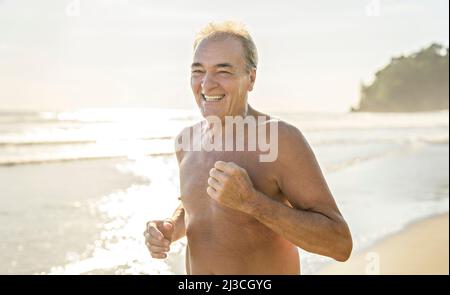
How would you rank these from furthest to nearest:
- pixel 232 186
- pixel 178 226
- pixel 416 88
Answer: pixel 416 88 < pixel 178 226 < pixel 232 186

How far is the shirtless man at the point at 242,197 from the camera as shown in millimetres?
1791

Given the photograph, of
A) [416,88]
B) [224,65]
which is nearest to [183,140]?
[224,65]

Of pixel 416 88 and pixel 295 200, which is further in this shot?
pixel 416 88

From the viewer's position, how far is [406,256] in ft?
22.0

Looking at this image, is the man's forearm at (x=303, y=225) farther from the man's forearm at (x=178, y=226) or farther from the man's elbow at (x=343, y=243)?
the man's forearm at (x=178, y=226)

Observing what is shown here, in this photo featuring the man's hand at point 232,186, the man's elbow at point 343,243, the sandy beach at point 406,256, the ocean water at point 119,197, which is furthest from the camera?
the sandy beach at point 406,256

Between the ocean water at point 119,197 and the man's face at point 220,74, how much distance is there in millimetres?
3729

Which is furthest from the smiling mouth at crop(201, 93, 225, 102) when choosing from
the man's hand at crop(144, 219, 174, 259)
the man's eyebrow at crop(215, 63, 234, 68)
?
the man's hand at crop(144, 219, 174, 259)

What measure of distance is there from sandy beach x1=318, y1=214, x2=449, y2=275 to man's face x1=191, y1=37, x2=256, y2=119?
13.5ft

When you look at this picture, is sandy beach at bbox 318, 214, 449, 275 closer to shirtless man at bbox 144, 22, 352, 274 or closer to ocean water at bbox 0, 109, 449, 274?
ocean water at bbox 0, 109, 449, 274

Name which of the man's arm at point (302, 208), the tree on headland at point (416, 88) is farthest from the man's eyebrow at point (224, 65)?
the tree on headland at point (416, 88)

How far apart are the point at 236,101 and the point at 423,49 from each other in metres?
77.3
